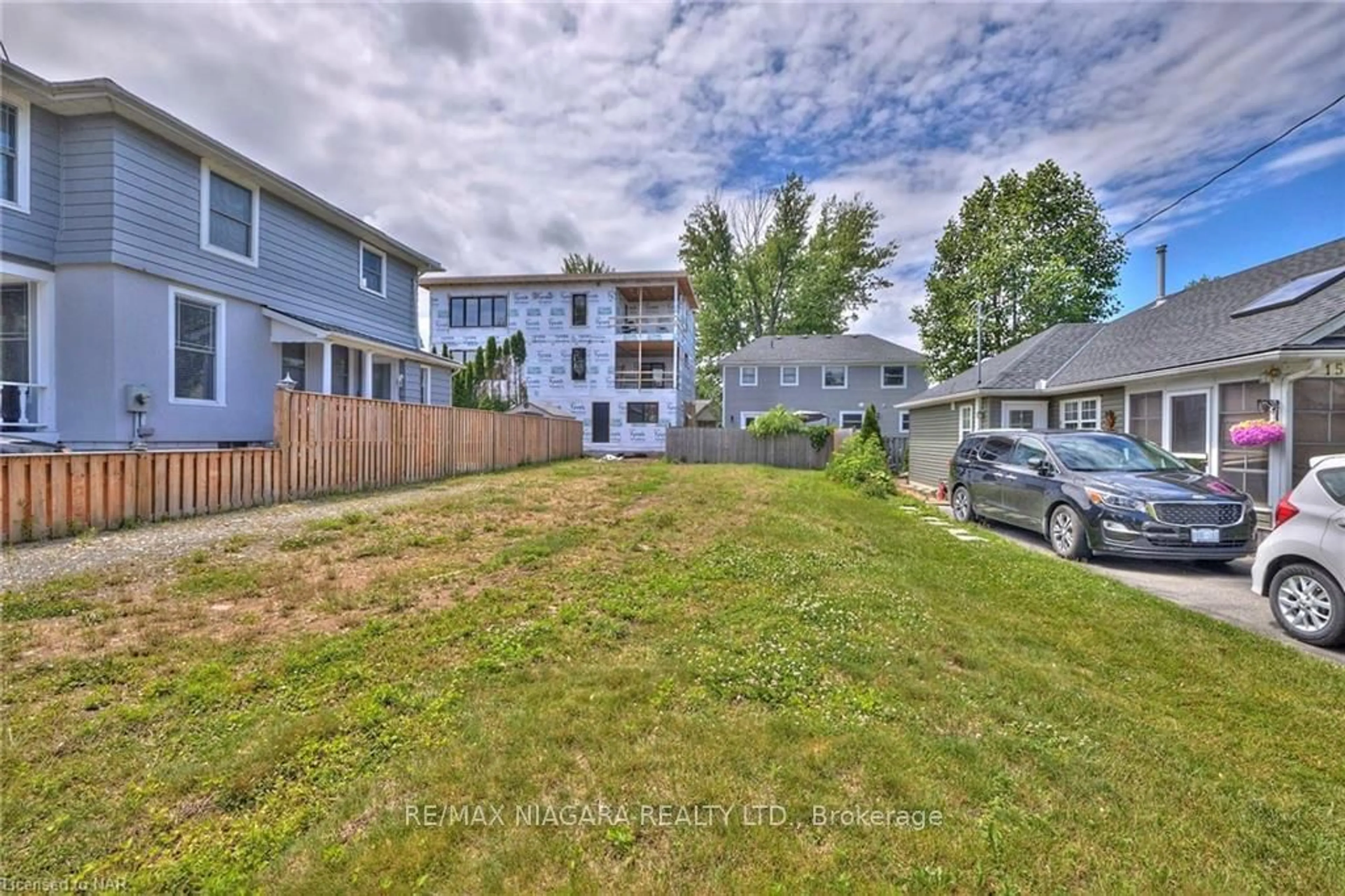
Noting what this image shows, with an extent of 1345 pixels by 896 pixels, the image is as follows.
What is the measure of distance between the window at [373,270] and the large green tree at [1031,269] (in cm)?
2240

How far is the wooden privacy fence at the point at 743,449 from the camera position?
858 inches

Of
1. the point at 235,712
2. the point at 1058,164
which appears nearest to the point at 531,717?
the point at 235,712

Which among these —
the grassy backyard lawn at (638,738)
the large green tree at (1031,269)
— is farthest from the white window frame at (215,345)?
the large green tree at (1031,269)

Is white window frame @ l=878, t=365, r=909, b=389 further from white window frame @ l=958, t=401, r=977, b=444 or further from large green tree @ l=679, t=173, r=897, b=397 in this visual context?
white window frame @ l=958, t=401, r=977, b=444

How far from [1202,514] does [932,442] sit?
36.4 feet

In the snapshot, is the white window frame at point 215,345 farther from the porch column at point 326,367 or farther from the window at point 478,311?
the window at point 478,311

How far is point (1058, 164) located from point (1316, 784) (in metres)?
30.4

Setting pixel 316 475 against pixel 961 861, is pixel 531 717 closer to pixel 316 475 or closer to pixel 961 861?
pixel 961 861

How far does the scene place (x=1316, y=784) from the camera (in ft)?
7.94

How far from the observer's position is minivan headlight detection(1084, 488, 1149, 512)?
6652 millimetres

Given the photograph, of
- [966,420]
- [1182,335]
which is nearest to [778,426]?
[966,420]

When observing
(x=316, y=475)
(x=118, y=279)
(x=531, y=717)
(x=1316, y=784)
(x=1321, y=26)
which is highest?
(x=1321, y=26)

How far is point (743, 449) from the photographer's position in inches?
878

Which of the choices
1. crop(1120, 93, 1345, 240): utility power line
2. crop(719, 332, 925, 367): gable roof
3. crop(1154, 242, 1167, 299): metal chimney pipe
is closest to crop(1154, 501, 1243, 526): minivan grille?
crop(1120, 93, 1345, 240): utility power line
